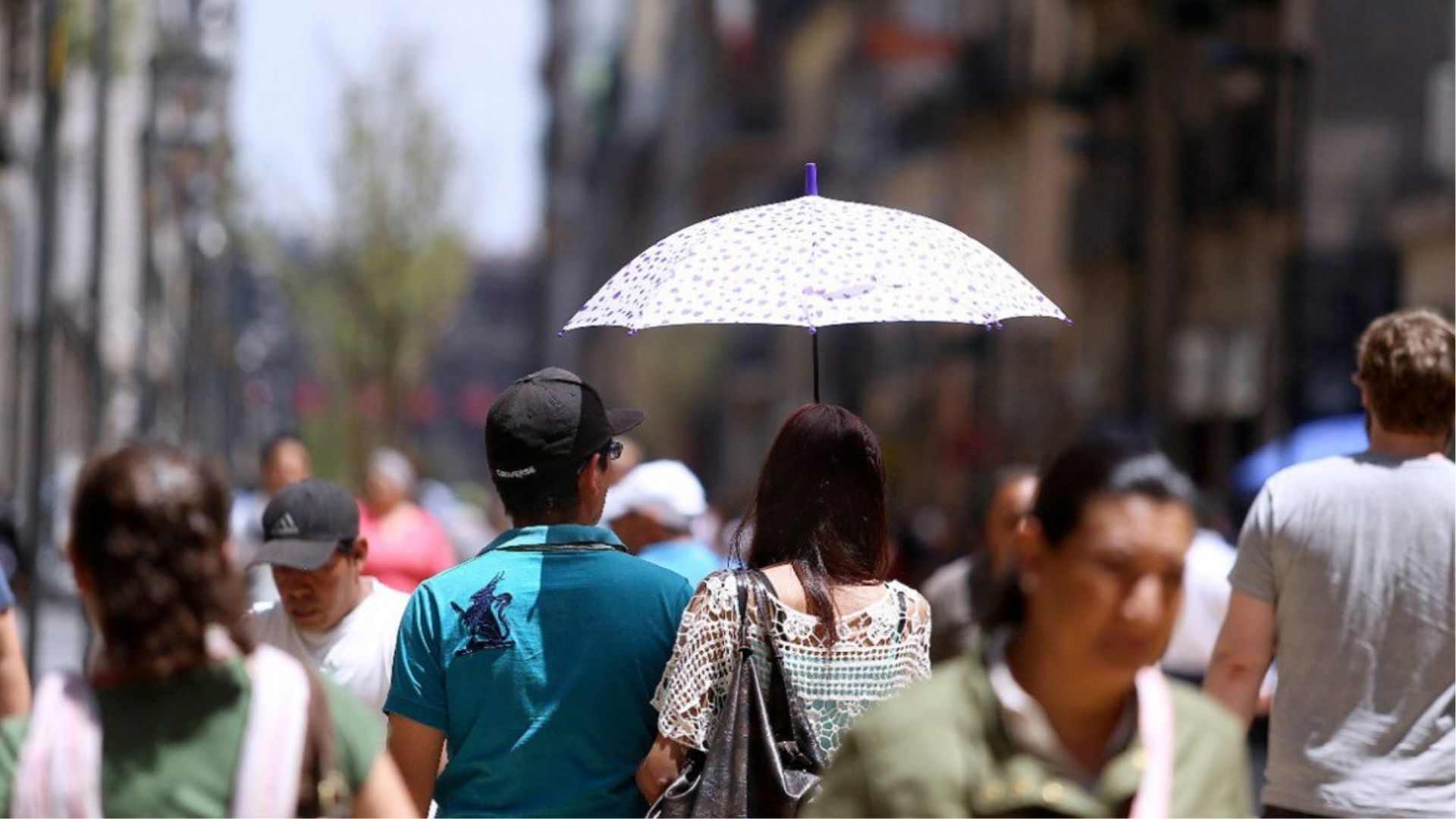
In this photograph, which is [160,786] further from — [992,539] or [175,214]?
[175,214]

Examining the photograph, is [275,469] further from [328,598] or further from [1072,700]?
[1072,700]

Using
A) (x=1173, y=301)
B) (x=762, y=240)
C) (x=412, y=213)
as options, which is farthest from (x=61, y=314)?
(x=762, y=240)

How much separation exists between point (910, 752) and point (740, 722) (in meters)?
1.26

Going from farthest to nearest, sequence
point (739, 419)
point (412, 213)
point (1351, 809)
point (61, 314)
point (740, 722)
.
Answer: point (739, 419)
point (412, 213)
point (61, 314)
point (1351, 809)
point (740, 722)

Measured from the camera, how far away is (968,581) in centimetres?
830

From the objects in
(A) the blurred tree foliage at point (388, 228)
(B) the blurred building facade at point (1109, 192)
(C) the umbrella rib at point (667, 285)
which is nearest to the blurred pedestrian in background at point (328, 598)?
(C) the umbrella rib at point (667, 285)

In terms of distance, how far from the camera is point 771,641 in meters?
4.42

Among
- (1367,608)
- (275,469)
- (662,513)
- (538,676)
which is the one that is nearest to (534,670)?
(538,676)

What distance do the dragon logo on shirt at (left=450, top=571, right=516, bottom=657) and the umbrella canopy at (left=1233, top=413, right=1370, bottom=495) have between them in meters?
11.7

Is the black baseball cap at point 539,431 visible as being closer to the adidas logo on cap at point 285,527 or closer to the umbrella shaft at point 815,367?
the umbrella shaft at point 815,367

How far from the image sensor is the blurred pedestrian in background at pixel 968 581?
7902 millimetres

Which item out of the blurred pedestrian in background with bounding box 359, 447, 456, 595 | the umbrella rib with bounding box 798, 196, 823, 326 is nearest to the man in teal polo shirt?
the umbrella rib with bounding box 798, 196, 823, 326

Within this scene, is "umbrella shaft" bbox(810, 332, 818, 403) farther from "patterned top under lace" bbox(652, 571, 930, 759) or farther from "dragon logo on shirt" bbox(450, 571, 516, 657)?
"dragon logo on shirt" bbox(450, 571, 516, 657)

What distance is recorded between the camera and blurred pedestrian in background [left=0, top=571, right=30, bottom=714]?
4871mm
